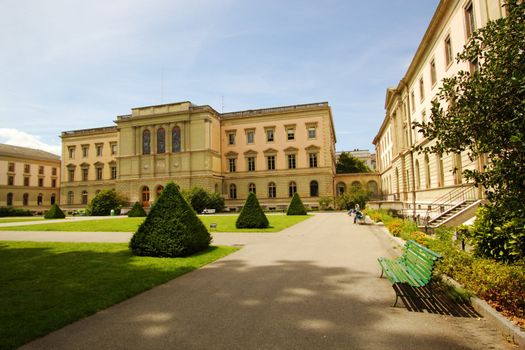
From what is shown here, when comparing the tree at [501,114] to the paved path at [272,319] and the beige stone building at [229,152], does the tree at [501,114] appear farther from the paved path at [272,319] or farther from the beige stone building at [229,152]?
the beige stone building at [229,152]

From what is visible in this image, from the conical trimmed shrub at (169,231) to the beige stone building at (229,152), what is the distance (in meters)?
33.6

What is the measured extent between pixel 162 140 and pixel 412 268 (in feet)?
150

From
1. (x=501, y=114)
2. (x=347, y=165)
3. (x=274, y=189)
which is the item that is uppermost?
(x=347, y=165)

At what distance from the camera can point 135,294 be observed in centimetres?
611

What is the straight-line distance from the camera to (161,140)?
47.6 m

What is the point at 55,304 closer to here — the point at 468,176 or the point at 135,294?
the point at 135,294

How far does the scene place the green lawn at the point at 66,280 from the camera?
4676 mm

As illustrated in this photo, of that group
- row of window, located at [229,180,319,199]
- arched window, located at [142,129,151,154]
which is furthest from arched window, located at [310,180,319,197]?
arched window, located at [142,129,151,154]

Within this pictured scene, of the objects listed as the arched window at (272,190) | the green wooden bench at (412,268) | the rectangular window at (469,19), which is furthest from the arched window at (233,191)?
the green wooden bench at (412,268)

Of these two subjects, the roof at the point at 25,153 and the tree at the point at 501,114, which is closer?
the tree at the point at 501,114

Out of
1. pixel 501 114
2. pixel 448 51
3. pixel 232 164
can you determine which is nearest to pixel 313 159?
pixel 232 164

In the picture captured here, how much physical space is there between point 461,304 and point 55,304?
7.06 metres

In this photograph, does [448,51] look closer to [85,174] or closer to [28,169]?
[85,174]

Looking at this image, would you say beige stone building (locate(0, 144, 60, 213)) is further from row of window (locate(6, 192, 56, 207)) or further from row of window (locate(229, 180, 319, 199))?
row of window (locate(229, 180, 319, 199))
